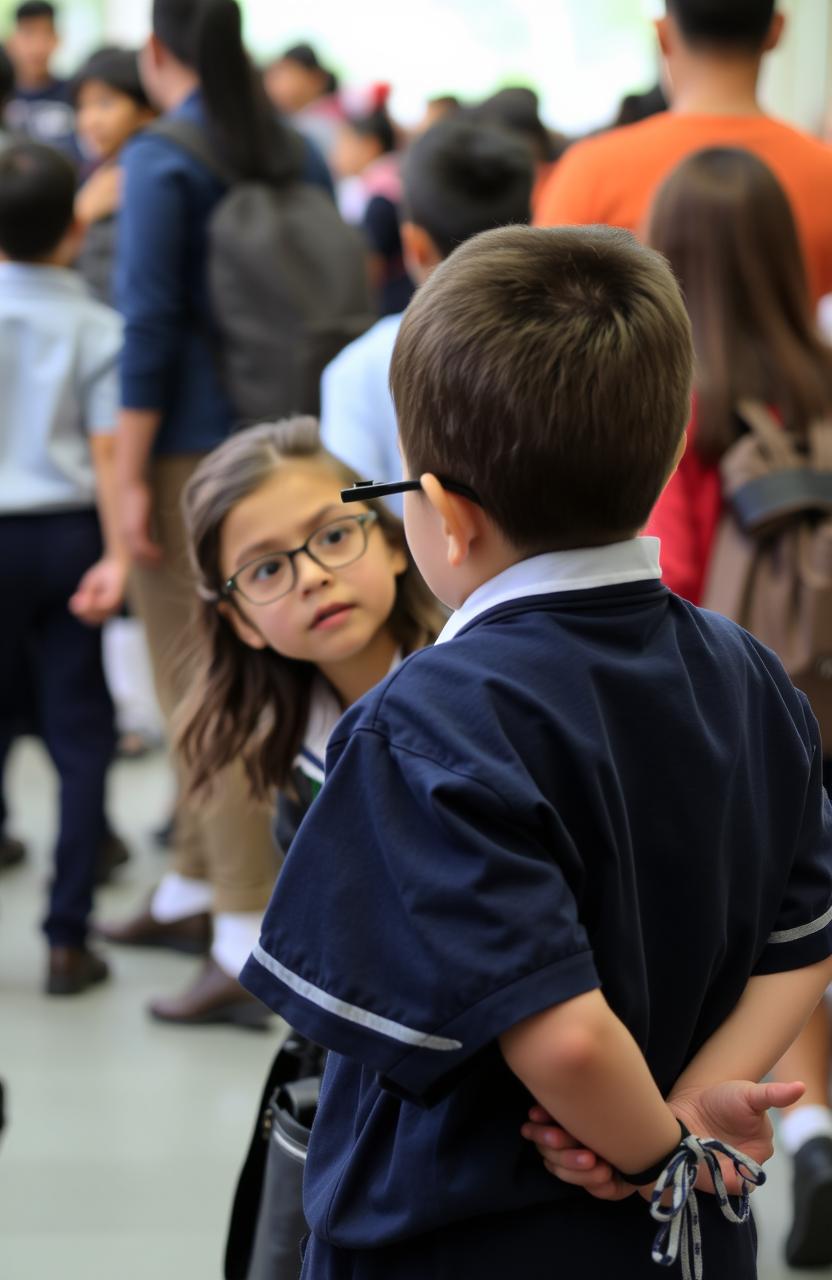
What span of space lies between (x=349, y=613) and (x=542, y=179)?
2.98m

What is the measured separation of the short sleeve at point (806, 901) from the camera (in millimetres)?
999

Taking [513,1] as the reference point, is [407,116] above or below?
below

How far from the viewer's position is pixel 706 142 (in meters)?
2.44

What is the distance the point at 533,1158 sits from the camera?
898 mm

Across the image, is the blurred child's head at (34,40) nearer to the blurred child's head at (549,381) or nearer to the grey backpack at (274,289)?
the grey backpack at (274,289)

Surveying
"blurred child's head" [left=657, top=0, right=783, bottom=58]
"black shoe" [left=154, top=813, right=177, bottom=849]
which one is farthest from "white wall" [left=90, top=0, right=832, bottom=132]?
"blurred child's head" [left=657, top=0, right=783, bottom=58]

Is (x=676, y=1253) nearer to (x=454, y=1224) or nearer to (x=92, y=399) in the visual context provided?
(x=454, y=1224)

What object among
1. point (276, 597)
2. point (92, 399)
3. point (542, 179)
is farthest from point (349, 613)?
point (542, 179)

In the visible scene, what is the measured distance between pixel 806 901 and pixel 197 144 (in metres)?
2.03

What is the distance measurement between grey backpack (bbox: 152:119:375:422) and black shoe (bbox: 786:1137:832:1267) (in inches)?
55.9

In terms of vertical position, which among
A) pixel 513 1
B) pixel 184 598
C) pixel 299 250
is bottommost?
pixel 184 598

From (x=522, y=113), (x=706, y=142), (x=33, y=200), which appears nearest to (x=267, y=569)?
(x=706, y=142)

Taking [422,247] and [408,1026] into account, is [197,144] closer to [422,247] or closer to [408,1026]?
[422,247]

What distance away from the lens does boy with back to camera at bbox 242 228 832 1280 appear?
805 millimetres
